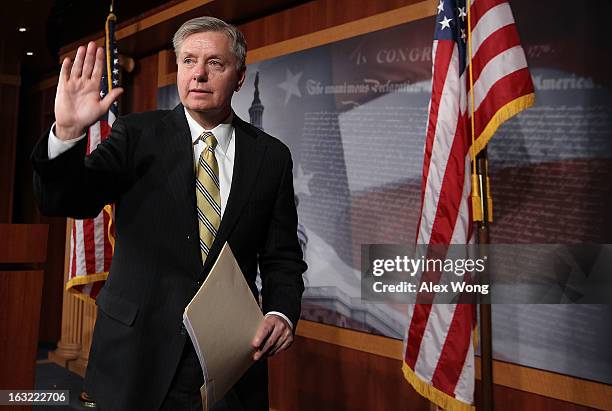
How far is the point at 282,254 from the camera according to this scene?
1.42 m

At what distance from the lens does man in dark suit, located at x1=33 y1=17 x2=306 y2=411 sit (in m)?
1.22

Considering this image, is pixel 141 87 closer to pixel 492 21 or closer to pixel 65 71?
pixel 492 21

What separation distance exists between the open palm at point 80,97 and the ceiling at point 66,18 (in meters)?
2.31

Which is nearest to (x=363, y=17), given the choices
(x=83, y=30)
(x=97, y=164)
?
(x=97, y=164)

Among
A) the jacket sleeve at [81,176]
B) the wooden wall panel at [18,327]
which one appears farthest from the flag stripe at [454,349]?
the wooden wall panel at [18,327]

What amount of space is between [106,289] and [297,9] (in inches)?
96.5

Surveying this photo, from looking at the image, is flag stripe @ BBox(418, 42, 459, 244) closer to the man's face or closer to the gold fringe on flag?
the gold fringe on flag

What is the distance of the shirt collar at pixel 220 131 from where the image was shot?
1.35m

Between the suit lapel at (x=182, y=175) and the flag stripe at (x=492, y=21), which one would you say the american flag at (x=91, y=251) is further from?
the flag stripe at (x=492, y=21)

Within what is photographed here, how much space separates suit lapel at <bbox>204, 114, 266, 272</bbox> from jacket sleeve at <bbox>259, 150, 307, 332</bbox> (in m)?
0.10

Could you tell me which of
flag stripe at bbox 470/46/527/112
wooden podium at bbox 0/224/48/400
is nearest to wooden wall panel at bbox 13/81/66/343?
wooden podium at bbox 0/224/48/400

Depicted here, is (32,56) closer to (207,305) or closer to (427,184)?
(427,184)

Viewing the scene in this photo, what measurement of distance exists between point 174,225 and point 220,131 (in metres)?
0.28

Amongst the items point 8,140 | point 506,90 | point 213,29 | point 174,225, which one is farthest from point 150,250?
point 8,140
